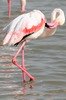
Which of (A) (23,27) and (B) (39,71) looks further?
(B) (39,71)

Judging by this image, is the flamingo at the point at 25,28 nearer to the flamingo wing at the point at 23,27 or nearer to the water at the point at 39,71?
the flamingo wing at the point at 23,27

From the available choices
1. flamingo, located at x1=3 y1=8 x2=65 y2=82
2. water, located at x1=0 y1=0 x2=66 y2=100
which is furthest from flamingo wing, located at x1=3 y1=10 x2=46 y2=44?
water, located at x1=0 y1=0 x2=66 y2=100

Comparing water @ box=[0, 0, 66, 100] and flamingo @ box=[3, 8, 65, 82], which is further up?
flamingo @ box=[3, 8, 65, 82]

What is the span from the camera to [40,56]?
10.9 meters

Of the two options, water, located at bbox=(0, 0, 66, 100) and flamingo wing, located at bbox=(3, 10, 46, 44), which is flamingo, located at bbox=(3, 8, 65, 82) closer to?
flamingo wing, located at bbox=(3, 10, 46, 44)

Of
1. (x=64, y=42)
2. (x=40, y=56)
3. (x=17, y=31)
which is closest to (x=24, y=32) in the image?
(x=17, y=31)

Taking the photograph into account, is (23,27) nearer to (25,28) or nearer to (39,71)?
(25,28)

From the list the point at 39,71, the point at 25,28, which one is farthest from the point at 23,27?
the point at 39,71

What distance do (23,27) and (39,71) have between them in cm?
119

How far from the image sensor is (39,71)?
9773 millimetres

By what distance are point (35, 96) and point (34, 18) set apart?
1414 mm

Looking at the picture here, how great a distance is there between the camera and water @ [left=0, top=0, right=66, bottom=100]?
27.7 ft

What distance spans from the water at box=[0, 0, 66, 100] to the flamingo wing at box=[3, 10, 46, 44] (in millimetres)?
790

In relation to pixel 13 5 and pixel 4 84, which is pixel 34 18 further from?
pixel 13 5
